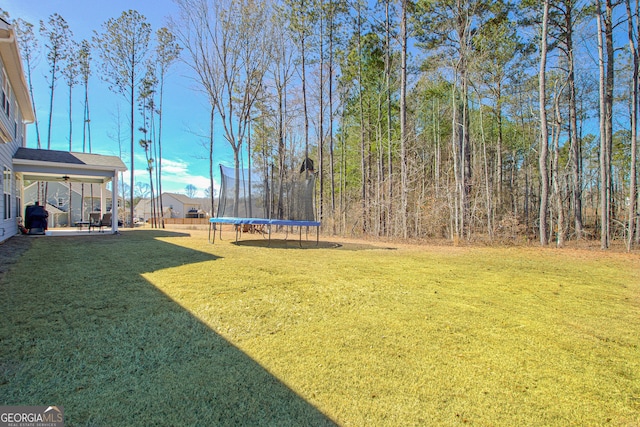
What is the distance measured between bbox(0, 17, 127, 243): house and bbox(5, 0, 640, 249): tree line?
5.11 metres

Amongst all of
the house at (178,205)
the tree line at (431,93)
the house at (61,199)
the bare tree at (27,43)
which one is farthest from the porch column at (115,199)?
the house at (178,205)

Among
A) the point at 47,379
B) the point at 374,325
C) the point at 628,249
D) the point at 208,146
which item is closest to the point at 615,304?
the point at 374,325

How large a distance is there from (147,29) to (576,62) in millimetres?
20170

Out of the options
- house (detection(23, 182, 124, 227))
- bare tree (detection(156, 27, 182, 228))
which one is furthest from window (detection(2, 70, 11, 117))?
house (detection(23, 182, 124, 227))

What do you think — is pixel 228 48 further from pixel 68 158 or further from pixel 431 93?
pixel 431 93

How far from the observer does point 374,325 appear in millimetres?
2254

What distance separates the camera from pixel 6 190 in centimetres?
778

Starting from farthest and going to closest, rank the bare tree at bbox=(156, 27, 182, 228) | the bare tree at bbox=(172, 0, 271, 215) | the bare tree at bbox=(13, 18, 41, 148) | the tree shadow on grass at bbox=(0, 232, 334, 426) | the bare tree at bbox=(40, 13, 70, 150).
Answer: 1. the bare tree at bbox=(156, 27, 182, 228)
2. the bare tree at bbox=(40, 13, 70, 150)
3. the bare tree at bbox=(13, 18, 41, 148)
4. the bare tree at bbox=(172, 0, 271, 215)
5. the tree shadow on grass at bbox=(0, 232, 334, 426)

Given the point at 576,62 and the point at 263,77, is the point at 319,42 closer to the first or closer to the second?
the point at 263,77

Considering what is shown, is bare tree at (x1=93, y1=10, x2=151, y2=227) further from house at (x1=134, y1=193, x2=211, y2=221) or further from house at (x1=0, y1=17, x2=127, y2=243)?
house at (x1=134, y1=193, x2=211, y2=221)

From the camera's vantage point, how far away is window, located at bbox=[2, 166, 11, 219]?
7.38 metres

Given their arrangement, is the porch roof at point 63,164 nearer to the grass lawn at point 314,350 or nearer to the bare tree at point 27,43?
the grass lawn at point 314,350

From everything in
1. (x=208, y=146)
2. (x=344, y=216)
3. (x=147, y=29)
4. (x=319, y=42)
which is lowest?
(x=344, y=216)

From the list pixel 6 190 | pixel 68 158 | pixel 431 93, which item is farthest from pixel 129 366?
pixel 431 93
